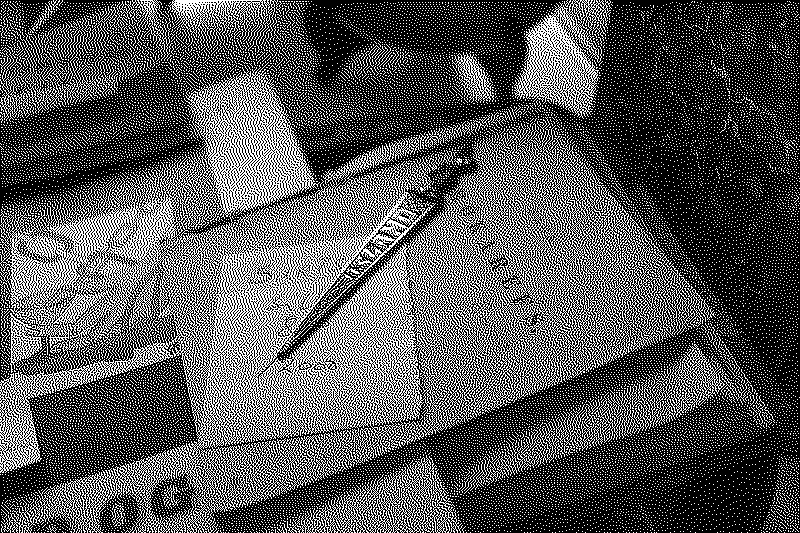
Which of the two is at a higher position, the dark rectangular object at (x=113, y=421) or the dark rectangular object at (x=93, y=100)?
the dark rectangular object at (x=93, y=100)

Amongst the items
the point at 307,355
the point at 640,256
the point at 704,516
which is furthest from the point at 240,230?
the point at 704,516

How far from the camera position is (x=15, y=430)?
66cm

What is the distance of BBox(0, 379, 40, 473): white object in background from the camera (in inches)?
26.0

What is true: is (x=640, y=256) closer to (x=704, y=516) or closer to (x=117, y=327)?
(x=704, y=516)

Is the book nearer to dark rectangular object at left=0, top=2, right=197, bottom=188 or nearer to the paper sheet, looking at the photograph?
the paper sheet

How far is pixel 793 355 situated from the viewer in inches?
26.8

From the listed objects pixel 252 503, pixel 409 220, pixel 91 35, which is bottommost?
pixel 252 503

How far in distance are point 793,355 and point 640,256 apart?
177 mm

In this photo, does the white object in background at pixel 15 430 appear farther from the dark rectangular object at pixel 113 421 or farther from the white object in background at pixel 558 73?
the white object in background at pixel 558 73

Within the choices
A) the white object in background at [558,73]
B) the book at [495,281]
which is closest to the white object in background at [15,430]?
the book at [495,281]

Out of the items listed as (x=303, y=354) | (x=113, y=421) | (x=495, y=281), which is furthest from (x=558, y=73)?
(x=113, y=421)

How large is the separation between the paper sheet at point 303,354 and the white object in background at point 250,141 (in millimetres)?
64

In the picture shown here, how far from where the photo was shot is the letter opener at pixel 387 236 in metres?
0.68

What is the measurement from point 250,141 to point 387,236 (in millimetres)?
166
